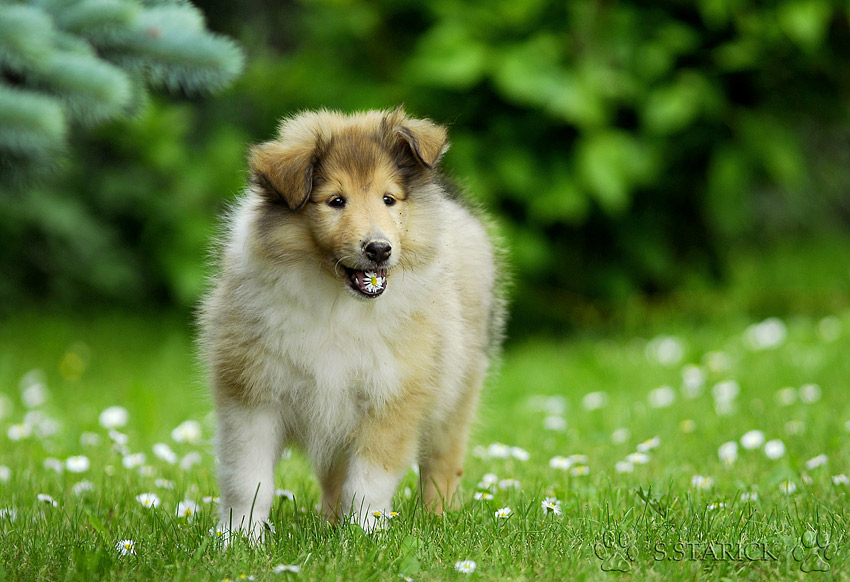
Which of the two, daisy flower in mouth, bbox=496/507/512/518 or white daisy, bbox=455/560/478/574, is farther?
daisy flower in mouth, bbox=496/507/512/518

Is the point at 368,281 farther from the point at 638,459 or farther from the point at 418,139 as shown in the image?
the point at 638,459

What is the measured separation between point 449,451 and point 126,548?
1.49 meters

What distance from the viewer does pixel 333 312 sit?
3410mm

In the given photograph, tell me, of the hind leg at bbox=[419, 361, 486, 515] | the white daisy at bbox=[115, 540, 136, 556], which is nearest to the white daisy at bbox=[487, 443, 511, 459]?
the hind leg at bbox=[419, 361, 486, 515]

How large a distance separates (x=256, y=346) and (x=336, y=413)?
361 mm

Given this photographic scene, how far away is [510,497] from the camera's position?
392cm

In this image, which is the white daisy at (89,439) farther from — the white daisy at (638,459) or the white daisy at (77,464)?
the white daisy at (638,459)

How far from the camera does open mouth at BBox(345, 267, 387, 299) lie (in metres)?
3.26

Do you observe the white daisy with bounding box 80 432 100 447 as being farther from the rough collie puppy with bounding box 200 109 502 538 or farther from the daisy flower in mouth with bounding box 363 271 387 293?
the daisy flower in mouth with bounding box 363 271 387 293

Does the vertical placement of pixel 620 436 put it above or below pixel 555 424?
below

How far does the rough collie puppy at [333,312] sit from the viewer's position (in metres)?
A: 3.33

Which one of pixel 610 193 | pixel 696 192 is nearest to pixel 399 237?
pixel 610 193

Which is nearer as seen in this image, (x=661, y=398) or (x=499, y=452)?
(x=499, y=452)

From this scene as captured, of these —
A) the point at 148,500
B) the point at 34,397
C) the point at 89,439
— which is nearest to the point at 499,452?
the point at 148,500
